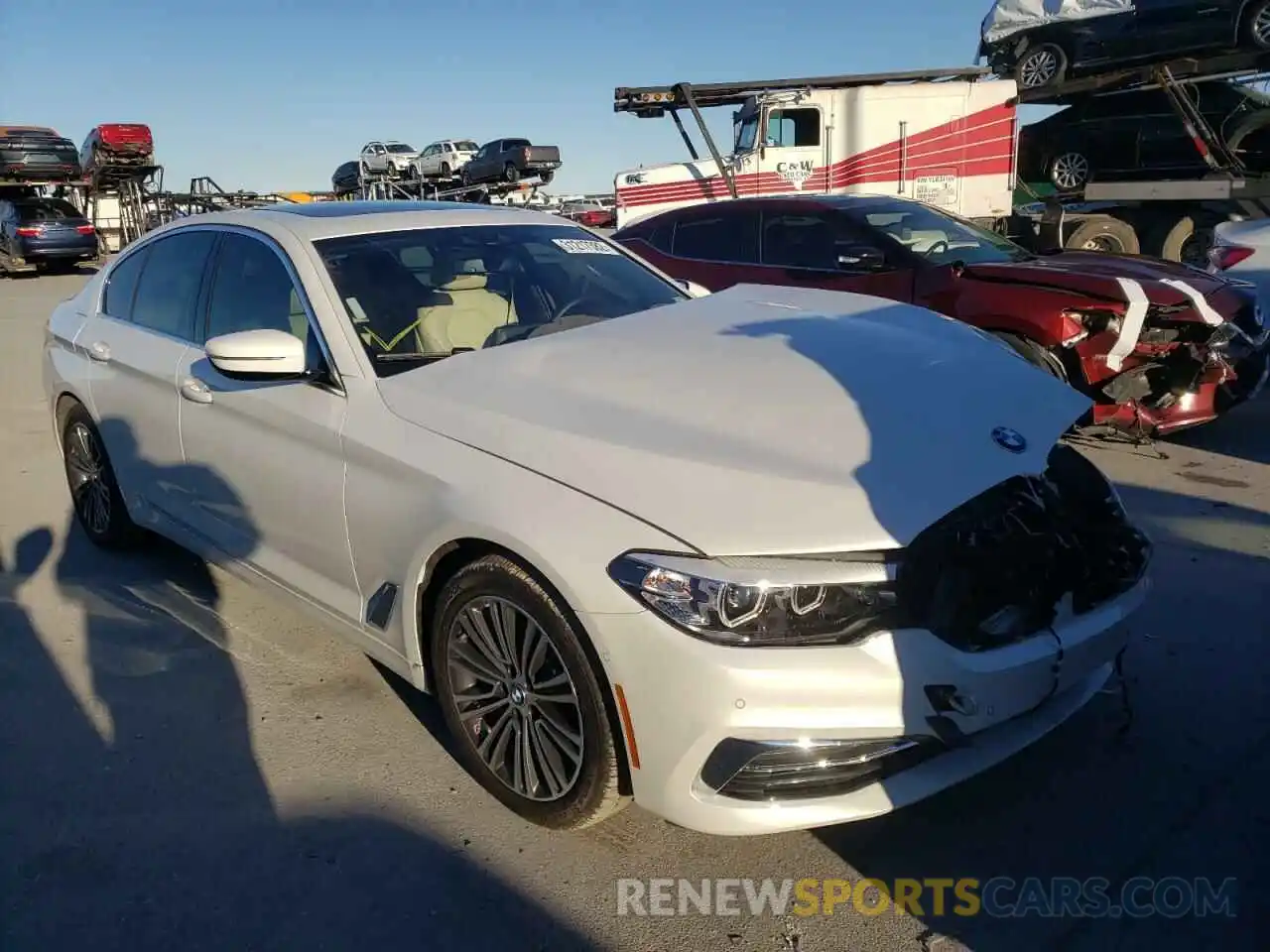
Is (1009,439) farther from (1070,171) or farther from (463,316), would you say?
(1070,171)

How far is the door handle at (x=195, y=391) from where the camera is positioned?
11.7ft

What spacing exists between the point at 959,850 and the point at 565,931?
102 centimetres

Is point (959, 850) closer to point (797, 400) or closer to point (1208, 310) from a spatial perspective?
point (797, 400)

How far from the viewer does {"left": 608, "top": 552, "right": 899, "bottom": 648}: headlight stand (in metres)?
2.19

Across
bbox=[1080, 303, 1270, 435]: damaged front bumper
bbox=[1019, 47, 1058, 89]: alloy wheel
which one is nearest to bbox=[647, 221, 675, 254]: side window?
bbox=[1080, 303, 1270, 435]: damaged front bumper

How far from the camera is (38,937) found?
2.38m

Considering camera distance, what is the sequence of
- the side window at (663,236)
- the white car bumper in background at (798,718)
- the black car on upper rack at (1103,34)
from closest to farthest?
the white car bumper in background at (798,718), the side window at (663,236), the black car on upper rack at (1103,34)

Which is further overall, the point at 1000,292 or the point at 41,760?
the point at 1000,292

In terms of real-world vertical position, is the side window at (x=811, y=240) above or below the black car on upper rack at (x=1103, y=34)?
below

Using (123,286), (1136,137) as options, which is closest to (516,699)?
(123,286)

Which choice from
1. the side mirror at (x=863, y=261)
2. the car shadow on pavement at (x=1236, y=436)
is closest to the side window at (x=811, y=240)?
the side mirror at (x=863, y=261)

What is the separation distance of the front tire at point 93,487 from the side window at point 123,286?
1.66 ft

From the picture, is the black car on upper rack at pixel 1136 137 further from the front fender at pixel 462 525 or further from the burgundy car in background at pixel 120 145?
the burgundy car in background at pixel 120 145

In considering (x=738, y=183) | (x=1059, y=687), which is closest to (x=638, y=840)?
(x=1059, y=687)
